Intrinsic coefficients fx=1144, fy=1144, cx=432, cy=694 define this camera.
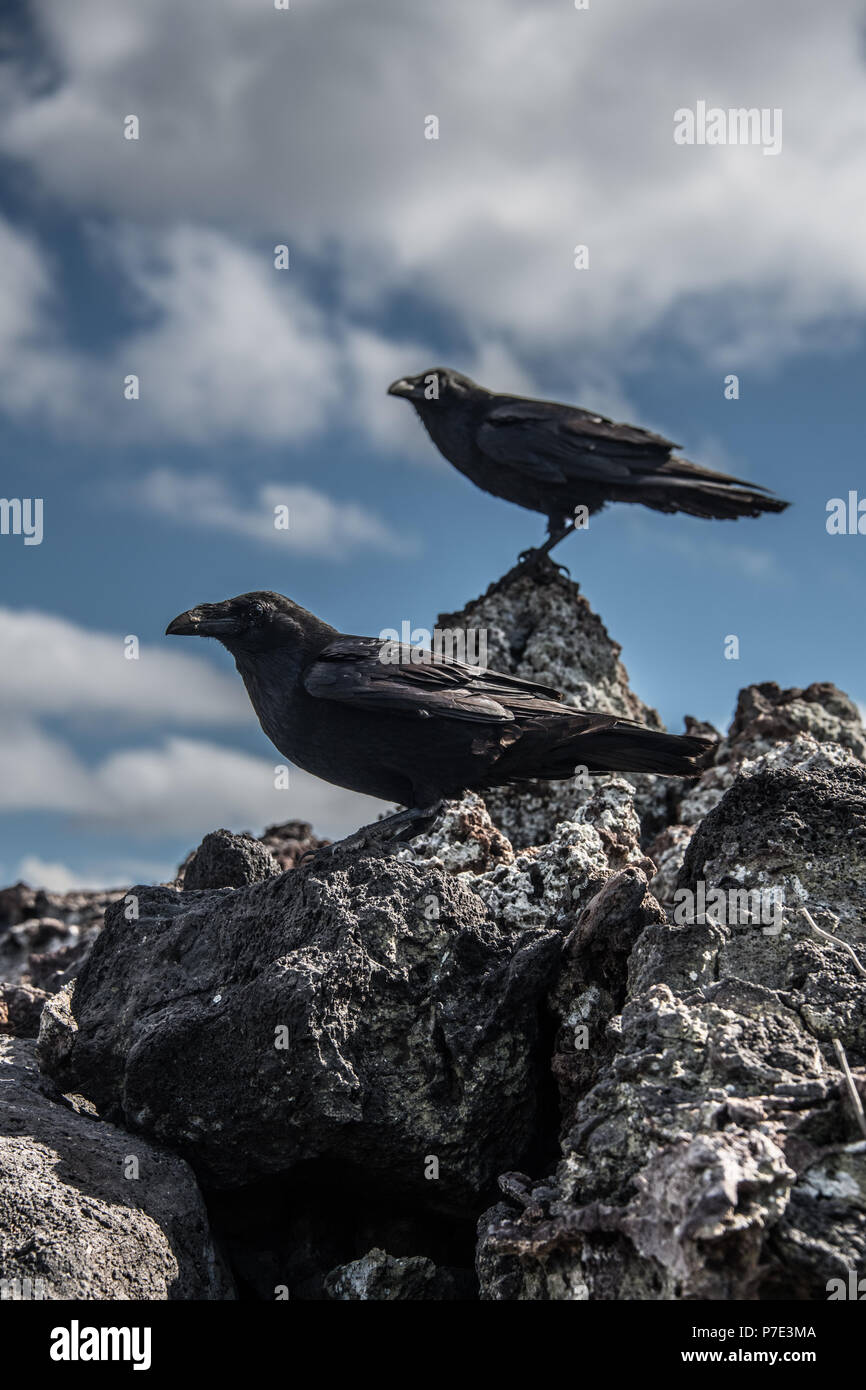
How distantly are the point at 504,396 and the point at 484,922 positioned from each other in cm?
599

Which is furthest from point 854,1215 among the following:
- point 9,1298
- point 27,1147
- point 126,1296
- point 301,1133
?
point 27,1147

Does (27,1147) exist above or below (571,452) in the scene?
below

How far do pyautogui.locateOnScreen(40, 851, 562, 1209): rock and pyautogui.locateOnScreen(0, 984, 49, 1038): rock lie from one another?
4.32ft

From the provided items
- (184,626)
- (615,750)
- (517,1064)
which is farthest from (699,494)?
(517,1064)

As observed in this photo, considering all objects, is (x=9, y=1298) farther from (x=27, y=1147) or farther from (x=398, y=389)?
(x=398, y=389)

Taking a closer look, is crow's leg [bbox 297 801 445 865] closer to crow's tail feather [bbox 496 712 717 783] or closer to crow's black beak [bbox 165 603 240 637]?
crow's tail feather [bbox 496 712 717 783]

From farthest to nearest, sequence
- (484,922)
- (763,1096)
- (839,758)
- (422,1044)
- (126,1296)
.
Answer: (839,758), (484,922), (422,1044), (126,1296), (763,1096)

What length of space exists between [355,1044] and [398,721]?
6.33ft

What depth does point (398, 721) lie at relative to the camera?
560 cm

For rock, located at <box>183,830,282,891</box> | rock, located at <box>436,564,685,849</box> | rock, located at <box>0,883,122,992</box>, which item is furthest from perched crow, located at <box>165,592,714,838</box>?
rock, located at <box>0,883,122,992</box>

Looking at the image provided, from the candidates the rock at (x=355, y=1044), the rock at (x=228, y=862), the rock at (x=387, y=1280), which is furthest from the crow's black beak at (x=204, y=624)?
the rock at (x=387, y=1280)

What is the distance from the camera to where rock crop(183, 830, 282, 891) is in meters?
5.84

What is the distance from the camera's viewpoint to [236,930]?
464 cm

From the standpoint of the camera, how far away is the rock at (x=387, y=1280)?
3.95 meters
